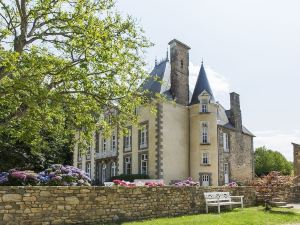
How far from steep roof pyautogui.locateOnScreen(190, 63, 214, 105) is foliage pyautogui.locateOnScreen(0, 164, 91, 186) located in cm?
2111

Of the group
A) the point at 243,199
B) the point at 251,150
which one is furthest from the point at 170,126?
the point at 243,199

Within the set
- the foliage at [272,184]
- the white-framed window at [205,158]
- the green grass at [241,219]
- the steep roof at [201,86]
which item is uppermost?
the steep roof at [201,86]

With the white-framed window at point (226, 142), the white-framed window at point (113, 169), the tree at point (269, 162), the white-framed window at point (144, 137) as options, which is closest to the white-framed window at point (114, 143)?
the white-framed window at point (113, 169)

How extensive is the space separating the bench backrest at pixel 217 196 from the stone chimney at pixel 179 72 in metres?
17.8

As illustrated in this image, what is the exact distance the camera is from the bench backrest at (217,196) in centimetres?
1609

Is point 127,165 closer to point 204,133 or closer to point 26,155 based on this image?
point 204,133

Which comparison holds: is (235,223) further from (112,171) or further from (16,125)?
(112,171)

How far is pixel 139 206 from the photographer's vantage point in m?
13.6

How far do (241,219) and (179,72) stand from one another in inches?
872

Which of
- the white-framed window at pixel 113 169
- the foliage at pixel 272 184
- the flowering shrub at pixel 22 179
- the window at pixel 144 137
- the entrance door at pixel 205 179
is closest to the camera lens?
the flowering shrub at pixel 22 179

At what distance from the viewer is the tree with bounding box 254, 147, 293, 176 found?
6494 cm

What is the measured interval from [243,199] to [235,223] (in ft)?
18.8

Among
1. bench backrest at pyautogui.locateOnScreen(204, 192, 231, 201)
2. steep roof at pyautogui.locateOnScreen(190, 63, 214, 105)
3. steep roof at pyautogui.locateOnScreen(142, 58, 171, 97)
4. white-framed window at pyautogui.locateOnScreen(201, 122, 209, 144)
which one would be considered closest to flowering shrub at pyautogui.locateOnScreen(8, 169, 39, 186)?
bench backrest at pyautogui.locateOnScreen(204, 192, 231, 201)

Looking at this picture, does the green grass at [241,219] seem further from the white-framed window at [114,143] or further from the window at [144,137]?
the white-framed window at [114,143]
